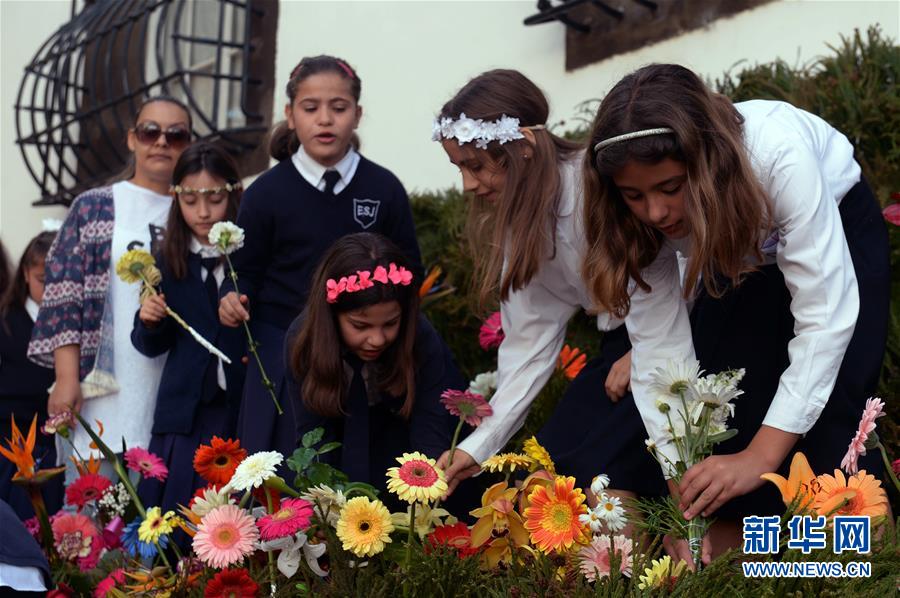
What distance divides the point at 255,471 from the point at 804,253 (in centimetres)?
112

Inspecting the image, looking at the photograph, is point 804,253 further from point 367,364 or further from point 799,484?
point 367,364

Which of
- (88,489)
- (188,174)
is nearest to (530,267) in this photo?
(88,489)

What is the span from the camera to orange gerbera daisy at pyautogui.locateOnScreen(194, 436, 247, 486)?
8.66ft

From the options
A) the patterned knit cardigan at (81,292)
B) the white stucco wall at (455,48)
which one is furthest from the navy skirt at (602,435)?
the patterned knit cardigan at (81,292)

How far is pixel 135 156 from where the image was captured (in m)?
4.18

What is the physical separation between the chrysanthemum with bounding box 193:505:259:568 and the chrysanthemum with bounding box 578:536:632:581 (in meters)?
0.64

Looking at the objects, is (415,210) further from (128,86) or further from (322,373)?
(128,86)

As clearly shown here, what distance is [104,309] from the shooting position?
3.90 m

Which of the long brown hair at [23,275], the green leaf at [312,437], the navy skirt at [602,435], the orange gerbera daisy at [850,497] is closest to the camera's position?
the orange gerbera daisy at [850,497]

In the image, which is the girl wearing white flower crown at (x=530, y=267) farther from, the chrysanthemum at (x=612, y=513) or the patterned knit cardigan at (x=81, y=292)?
the patterned knit cardigan at (x=81, y=292)

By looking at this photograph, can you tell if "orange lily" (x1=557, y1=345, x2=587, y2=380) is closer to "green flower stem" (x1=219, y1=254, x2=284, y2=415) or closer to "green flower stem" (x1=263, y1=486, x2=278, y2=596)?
"green flower stem" (x1=219, y1=254, x2=284, y2=415)

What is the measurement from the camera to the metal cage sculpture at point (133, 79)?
658 cm

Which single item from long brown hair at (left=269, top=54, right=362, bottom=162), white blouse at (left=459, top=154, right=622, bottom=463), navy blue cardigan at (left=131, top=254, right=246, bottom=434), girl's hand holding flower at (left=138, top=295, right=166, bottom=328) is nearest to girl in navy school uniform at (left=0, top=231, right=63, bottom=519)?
navy blue cardigan at (left=131, top=254, right=246, bottom=434)

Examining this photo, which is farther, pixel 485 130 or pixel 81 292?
pixel 81 292
